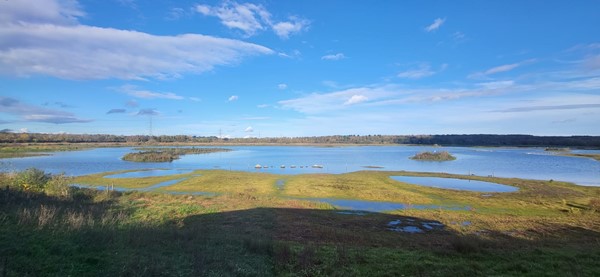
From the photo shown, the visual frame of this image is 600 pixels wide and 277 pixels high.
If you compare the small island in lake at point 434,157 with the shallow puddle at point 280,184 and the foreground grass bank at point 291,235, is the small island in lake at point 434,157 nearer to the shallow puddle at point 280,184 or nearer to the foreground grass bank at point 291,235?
the foreground grass bank at point 291,235

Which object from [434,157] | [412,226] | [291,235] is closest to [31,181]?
[291,235]

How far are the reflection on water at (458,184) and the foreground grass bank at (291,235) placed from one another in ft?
12.9

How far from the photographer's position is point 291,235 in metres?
17.4

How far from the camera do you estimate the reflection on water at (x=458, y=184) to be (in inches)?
1582

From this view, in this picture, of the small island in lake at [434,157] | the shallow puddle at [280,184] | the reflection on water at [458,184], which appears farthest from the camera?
the small island in lake at [434,157]

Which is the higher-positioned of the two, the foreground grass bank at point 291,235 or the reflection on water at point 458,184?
the foreground grass bank at point 291,235

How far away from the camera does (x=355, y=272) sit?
9883mm

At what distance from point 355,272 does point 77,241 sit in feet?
25.7

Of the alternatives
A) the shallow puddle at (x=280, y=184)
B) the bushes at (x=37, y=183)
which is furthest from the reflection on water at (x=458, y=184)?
the bushes at (x=37, y=183)

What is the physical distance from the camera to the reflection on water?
132 ft

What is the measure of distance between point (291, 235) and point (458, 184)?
3442cm

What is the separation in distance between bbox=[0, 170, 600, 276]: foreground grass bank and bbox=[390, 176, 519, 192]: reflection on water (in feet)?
12.9

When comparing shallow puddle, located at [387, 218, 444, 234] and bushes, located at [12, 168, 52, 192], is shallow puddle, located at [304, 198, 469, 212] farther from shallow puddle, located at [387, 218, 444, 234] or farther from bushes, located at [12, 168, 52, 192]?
bushes, located at [12, 168, 52, 192]

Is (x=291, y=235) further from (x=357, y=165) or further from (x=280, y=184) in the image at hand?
(x=357, y=165)
